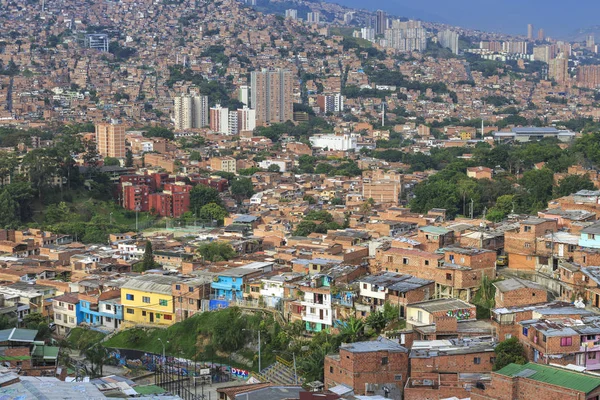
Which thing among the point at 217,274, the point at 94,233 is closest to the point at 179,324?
the point at 217,274

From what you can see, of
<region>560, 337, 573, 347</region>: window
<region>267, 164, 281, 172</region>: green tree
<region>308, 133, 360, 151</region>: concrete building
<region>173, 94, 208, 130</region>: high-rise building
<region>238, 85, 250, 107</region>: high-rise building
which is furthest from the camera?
<region>238, 85, 250, 107</region>: high-rise building

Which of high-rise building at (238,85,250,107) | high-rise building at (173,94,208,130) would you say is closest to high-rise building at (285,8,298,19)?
high-rise building at (238,85,250,107)

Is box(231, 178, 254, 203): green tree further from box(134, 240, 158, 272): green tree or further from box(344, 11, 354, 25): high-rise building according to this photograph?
box(344, 11, 354, 25): high-rise building

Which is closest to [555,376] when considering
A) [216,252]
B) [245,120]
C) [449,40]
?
[216,252]

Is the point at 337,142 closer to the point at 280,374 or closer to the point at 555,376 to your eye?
the point at 280,374

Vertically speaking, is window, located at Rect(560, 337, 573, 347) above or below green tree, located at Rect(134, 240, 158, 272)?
above

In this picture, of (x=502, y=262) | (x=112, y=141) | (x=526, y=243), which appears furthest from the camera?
(x=112, y=141)

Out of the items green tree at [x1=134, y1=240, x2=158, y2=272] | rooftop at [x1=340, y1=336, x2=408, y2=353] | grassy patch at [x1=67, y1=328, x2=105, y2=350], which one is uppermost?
rooftop at [x1=340, y1=336, x2=408, y2=353]
